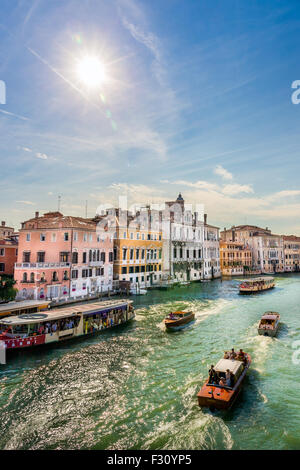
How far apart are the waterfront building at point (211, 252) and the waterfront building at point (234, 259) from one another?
3992mm

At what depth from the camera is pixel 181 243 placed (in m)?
49.1

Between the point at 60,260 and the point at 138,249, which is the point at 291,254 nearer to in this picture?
the point at 138,249

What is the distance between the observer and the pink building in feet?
86.2

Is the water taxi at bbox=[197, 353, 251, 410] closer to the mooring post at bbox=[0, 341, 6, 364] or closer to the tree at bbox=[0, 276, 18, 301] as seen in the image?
the mooring post at bbox=[0, 341, 6, 364]

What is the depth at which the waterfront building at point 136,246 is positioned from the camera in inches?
1421

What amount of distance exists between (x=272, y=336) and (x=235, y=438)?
10930 millimetres

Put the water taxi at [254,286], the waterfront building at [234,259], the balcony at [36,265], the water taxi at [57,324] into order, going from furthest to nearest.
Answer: the waterfront building at [234,259], the water taxi at [254,286], the balcony at [36,265], the water taxi at [57,324]

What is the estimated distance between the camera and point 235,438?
8547mm

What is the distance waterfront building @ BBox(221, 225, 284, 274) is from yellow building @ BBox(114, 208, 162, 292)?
3584 cm

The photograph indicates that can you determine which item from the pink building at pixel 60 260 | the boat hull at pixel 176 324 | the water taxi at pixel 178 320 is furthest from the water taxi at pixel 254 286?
the boat hull at pixel 176 324

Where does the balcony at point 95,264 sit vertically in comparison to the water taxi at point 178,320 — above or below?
above

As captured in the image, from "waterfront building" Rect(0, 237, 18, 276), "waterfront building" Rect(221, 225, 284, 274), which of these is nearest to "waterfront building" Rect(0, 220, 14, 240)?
"waterfront building" Rect(0, 237, 18, 276)

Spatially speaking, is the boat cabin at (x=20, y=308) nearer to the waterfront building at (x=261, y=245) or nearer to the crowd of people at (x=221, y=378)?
the crowd of people at (x=221, y=378)
